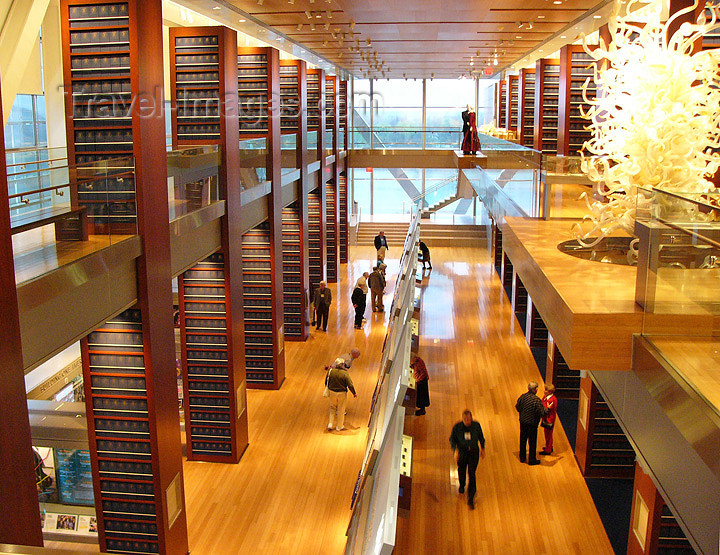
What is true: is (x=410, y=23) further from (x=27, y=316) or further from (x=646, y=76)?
(x=27, y=316)

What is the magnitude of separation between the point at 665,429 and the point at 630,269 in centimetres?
217

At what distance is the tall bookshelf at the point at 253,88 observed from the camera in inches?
454

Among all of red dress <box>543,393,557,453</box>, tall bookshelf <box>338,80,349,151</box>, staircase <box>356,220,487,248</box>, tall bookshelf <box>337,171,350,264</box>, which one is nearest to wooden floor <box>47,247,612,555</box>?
red dress <box>543,393,557,453</box>

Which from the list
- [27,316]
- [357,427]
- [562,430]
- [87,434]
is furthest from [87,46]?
[562,430]

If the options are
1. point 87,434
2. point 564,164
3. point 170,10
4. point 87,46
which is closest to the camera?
point 87,46

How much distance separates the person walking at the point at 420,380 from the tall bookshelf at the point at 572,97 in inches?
217

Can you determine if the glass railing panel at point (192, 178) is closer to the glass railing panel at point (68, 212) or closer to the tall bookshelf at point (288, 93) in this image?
the glass railing panel at point (68, 212)

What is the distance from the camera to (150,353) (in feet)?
20.6

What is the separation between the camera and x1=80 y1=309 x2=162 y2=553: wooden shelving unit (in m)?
6.37

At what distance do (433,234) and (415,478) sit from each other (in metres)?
19.7

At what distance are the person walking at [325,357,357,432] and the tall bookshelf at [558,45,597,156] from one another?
243 inches

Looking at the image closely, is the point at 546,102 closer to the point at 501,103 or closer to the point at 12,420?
the point at 501,103

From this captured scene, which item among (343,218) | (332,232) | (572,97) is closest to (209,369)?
(572,97)

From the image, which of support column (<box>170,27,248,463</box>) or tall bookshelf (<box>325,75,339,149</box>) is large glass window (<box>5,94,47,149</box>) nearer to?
support column (<box>170,27,248,463</box>)
